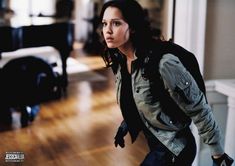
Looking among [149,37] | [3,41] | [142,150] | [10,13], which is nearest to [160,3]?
[10,13]

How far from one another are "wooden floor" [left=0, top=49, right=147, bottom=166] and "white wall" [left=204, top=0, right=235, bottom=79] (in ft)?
2.98

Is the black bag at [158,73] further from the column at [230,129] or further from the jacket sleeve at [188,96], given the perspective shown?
the column at [230,129]

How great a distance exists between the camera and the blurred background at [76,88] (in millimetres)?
2342

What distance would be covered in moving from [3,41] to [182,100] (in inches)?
121

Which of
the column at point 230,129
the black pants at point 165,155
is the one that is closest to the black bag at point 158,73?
the black pants at point 165,155

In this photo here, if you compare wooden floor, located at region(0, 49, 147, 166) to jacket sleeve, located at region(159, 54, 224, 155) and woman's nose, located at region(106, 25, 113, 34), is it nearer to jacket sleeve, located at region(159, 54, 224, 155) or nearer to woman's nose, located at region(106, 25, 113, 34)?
jacket sleeve, located at region(159, 54, 224, 155)

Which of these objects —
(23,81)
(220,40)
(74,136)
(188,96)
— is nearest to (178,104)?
(188,96)

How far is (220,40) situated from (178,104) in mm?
1108

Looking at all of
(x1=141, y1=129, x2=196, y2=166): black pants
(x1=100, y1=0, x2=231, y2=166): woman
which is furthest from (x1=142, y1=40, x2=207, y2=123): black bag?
(x1=141, y1=129, x2=196, y2=166): black pants

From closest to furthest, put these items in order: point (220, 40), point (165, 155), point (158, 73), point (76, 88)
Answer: point (158, 73)
point (165, 155)
point (220, 40)
point (76, 88)

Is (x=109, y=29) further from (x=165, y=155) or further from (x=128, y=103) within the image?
(x=165, y=155)

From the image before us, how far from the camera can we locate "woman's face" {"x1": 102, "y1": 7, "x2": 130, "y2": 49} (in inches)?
54.6

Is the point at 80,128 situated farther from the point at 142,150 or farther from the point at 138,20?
the point at 138,20

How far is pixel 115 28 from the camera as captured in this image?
140 cm
